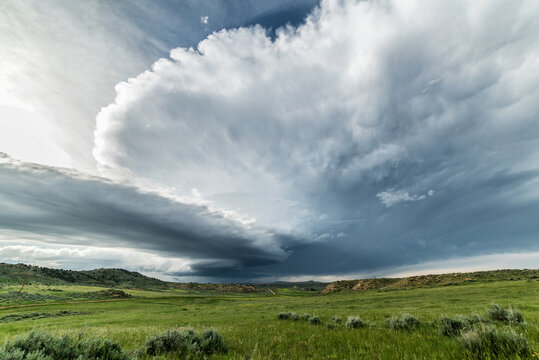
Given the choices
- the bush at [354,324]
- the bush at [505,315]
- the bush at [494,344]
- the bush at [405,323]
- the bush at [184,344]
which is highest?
the bush at [494,344]

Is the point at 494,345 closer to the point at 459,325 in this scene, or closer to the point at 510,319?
the point at 459,325

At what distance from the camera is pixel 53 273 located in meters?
139

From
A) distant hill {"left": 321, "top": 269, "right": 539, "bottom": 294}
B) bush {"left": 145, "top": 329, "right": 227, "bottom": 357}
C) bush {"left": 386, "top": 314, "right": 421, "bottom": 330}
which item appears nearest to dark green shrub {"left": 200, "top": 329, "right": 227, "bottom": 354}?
bush {"left": 145, "top": 329, "right": 227, "bottom": 357}

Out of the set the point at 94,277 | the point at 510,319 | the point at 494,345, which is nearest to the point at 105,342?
the point at 494,345

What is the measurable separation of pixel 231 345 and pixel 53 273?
638 feet

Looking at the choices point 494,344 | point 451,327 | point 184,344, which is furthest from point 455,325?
point 184,344

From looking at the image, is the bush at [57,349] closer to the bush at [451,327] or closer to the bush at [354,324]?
the bush at [451,327]

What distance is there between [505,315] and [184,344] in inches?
522

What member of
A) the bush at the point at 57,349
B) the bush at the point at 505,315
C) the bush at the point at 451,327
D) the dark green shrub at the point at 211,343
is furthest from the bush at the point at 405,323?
the bush at the point at 57,349

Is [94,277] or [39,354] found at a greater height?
[39,354]

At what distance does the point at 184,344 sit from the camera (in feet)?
22.8

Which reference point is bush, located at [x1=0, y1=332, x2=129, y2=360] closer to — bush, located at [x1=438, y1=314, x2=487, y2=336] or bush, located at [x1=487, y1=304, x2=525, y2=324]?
bush, located at [x1=438, y1=314, x2=487, y2=336]

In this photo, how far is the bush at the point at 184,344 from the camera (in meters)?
6.66

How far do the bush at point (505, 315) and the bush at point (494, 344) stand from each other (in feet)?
16.2
